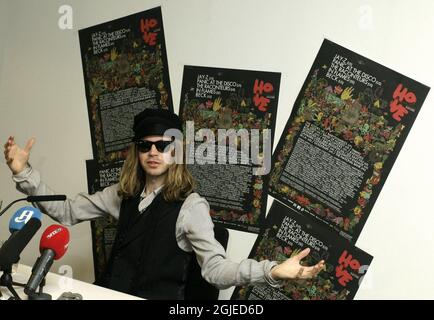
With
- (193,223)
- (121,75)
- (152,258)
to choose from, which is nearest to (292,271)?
(193,223)

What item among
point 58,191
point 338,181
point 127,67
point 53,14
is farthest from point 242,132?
point 53,14

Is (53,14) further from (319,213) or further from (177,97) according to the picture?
(319,213)

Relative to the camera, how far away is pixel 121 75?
2.46 m

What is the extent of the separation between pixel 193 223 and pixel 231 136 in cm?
60

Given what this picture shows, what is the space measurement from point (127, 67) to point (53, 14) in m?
0.59

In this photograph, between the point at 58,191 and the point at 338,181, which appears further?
the point at 58,191

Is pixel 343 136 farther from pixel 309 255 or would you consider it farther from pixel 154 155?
pixel 154 155

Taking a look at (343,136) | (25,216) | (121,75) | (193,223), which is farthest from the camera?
(121,75)

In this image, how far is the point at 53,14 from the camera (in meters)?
2.59

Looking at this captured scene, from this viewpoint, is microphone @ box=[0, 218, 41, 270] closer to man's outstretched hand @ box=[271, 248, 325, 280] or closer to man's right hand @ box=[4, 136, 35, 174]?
man's right hand @ box=[4, 136, 35, 174]

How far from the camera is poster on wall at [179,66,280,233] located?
2.20 meters

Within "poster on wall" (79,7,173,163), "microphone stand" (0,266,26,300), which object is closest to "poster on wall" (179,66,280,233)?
"poster on wall" (79,7,173,163)
